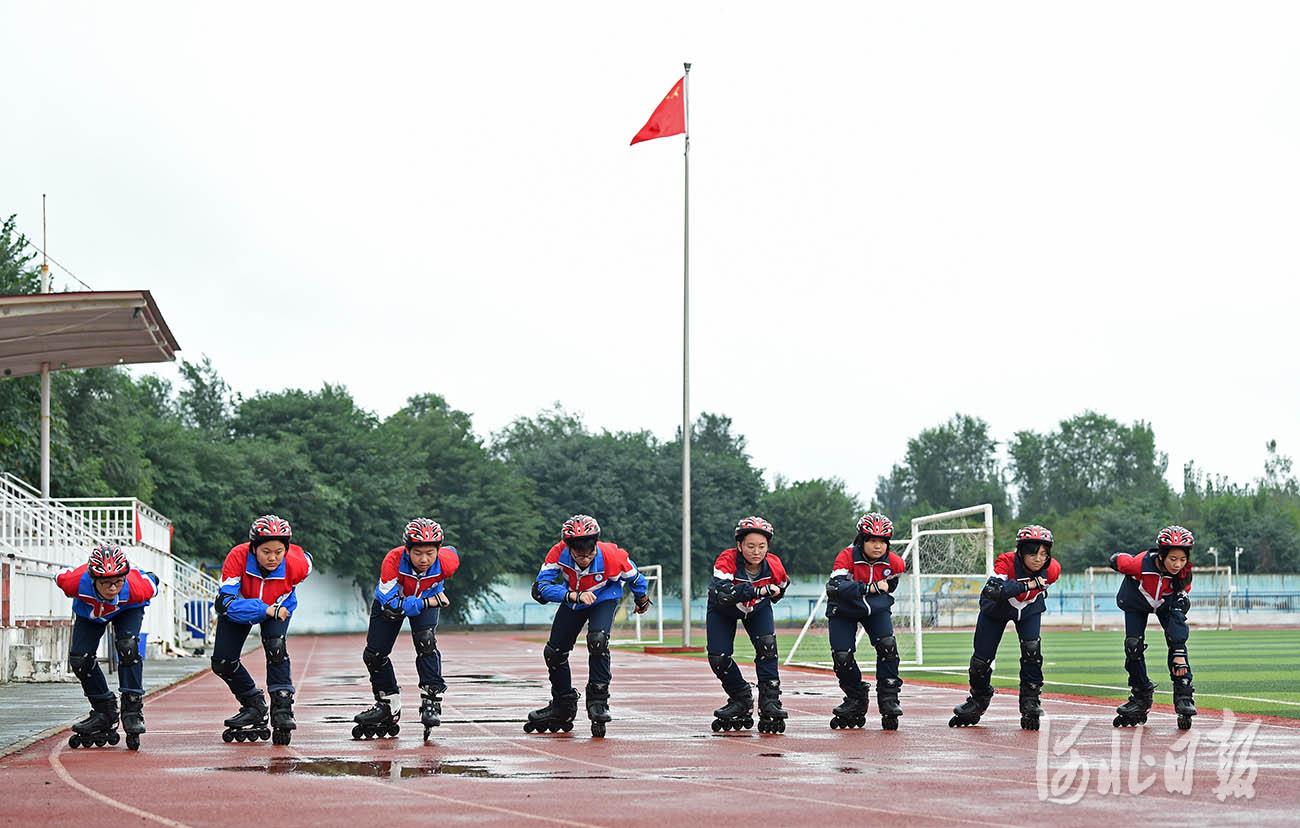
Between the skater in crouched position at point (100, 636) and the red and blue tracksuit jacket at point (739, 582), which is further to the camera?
the red and blue tracksuit jacket at point (739, 582)

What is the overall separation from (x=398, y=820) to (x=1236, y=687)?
60.0 ft

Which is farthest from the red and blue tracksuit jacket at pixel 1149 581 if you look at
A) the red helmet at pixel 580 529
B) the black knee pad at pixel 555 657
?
the black knee pad at pixel 555 657

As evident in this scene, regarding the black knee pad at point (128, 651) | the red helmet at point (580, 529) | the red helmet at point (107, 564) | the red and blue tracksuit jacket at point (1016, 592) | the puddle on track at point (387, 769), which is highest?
the red helmet at point (580, 529)

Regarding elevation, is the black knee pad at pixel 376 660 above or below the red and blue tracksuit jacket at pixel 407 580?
below

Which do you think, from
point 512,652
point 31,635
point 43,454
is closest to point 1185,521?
point 512,652

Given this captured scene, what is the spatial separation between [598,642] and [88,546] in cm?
2425

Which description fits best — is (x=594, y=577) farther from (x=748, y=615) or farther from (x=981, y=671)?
(x=981, y=671)

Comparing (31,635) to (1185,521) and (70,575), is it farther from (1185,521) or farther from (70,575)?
(1185,521)

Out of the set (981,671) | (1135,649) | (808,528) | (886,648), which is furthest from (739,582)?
(808,528)

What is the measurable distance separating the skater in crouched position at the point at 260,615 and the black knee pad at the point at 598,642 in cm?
267

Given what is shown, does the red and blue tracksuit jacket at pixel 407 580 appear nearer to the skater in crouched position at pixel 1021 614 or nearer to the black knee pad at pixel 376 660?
the black knee pad at pixel 376 660

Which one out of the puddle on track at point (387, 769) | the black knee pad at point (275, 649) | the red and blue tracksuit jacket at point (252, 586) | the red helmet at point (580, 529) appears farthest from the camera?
the red helmet at point (580, 529)

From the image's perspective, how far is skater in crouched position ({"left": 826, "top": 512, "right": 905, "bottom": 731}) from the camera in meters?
17.0

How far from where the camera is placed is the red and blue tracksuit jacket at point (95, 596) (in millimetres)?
15547
